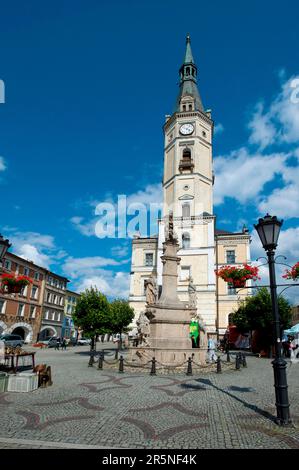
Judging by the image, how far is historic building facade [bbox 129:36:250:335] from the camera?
127 ft

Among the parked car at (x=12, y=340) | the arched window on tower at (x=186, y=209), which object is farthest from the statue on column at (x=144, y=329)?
the arched window on tower at (x=186, y=209)

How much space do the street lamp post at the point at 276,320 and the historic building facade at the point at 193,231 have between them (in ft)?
97.2

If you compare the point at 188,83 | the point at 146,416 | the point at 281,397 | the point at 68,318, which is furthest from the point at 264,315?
the point at 68,318

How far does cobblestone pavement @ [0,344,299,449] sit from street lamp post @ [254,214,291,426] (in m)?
0.36

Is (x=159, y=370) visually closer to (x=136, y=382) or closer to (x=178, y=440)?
(x=136, y=382)

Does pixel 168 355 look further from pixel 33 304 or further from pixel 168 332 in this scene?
pixel 33 304

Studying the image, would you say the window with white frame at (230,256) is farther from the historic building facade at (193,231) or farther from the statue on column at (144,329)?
the statue on column at (144,329)

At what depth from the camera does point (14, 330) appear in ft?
131

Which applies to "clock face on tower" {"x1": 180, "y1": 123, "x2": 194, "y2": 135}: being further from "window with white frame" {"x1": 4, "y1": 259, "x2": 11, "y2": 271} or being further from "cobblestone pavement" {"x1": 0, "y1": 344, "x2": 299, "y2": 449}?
"cobblestone pavement" {"x1": 0, "y1": 344, "x2": 299, "y2": 449}

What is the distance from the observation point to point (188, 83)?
50.1 meters

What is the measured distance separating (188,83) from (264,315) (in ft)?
131

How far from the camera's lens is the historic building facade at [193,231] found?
38844mm
